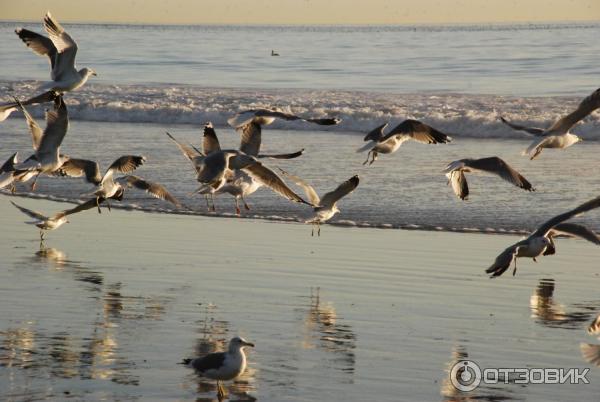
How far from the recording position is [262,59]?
4450cm

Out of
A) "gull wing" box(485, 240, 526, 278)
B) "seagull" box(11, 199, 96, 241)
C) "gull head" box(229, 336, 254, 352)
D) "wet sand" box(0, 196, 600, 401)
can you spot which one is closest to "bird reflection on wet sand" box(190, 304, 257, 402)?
"wet sand" box(0, 196, 600, 401)

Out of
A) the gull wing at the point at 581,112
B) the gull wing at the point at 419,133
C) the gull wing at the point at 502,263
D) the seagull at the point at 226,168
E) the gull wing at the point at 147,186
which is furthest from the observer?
the gull wing at the point at 147,186

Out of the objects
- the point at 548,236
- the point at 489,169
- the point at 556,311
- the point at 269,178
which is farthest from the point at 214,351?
the point at 489,169

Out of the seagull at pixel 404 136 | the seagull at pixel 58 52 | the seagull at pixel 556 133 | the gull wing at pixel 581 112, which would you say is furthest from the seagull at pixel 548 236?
the seagull at pixel 58 52

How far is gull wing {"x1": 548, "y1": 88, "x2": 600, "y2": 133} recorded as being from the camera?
9.85 metres

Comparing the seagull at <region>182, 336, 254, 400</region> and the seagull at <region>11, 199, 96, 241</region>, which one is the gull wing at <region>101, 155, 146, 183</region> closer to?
the seagull at <region>11, 199, 96, 241</region>

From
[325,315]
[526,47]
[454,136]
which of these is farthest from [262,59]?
[325,315]

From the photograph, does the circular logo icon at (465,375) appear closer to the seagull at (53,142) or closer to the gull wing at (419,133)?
the gull wing at (419,133)

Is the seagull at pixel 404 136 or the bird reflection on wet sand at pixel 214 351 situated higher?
the seagull at pixel 404 136

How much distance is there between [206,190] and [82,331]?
3.61m

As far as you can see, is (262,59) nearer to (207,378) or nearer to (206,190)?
(206,190)

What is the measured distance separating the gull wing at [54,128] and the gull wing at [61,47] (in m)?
0.25

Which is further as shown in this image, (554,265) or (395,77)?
(395,77)

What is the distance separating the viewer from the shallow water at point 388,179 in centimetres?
1342
